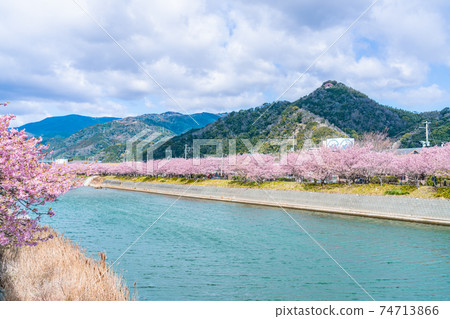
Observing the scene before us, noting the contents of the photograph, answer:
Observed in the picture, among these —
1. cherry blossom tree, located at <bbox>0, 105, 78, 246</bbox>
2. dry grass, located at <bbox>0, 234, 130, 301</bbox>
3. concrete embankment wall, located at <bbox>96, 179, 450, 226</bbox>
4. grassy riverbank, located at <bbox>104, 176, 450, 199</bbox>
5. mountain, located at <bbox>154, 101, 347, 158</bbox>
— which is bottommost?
concrete embankment wall, located at <bbox>96, 179, 450, 226</bbox>

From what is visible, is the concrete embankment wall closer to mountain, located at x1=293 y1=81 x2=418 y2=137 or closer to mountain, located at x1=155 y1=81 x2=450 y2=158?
mountain, located at x1=155 y1=81 x2=450 y2=158

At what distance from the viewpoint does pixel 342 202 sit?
29.8m

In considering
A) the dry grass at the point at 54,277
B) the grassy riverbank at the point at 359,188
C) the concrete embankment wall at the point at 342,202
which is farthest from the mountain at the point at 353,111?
the dry grass at the point at 54,277

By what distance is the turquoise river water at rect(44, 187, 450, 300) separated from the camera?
11.1m

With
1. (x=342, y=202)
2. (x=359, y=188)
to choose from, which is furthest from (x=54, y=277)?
(x=359, y=188)

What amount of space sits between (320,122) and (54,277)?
100319mm

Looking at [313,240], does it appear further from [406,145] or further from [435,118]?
[435,118]

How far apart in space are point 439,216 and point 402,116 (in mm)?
93313

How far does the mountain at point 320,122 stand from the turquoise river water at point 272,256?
53.9 metres

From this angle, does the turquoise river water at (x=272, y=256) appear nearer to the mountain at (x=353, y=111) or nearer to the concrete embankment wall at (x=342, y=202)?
the concrete embankment wall at (x=342, y=202)

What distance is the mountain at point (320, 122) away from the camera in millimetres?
90125

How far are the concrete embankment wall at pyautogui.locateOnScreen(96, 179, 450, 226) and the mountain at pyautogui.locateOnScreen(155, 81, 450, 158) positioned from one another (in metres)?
33.3

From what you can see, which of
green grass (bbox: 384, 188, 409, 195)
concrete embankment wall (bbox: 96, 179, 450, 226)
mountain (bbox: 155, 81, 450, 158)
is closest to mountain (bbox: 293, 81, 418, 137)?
mountain (bbox: 155, 81, 450, 158)
